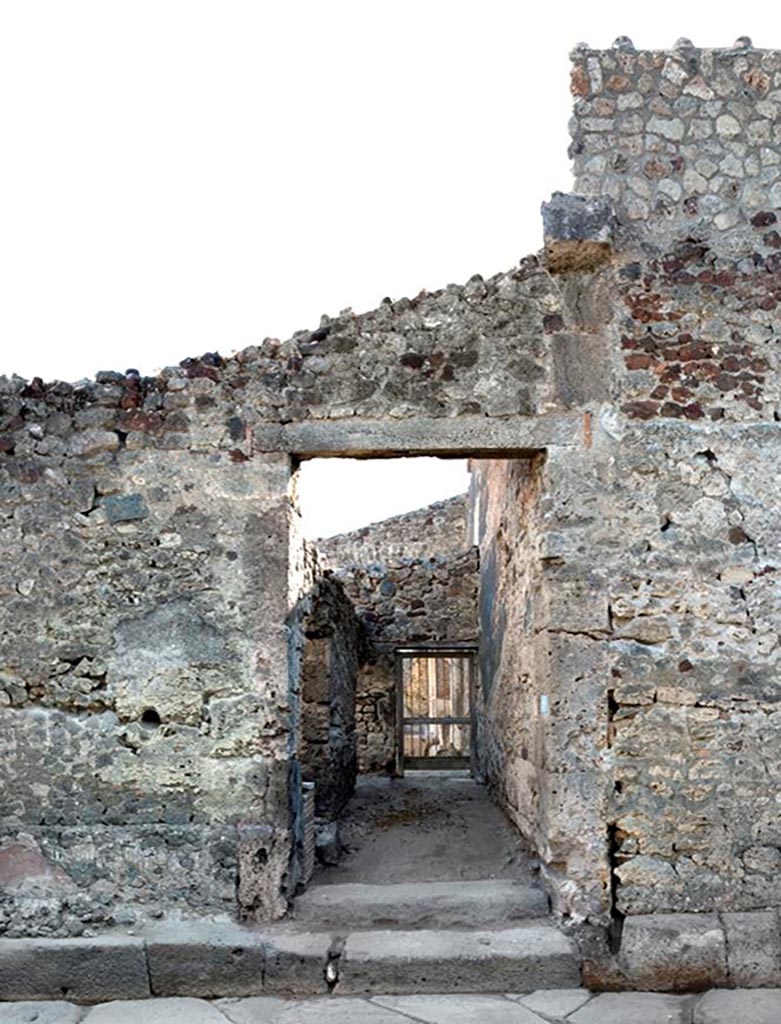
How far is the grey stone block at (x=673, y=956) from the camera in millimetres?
4730

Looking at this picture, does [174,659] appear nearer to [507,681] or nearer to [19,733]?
[19,733]

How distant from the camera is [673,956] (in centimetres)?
477

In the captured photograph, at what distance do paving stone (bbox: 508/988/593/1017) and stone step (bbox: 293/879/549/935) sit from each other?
1.38ft

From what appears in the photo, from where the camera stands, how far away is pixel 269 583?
524 centimetres

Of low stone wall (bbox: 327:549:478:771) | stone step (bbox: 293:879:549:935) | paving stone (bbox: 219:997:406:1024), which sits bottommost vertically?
paving stone (bbox: 219:997:406:1024)

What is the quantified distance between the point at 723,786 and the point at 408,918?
174 cm

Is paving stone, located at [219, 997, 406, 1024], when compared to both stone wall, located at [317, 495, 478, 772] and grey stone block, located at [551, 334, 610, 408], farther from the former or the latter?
stone wall, located at [317, 495, 478, 772]

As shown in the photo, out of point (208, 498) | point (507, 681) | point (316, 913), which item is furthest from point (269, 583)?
point (507, 681)

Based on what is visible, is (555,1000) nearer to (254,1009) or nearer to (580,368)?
(254,1009)

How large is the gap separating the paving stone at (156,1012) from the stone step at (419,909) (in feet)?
2.08

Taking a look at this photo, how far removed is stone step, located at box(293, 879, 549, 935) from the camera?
16.5 ft

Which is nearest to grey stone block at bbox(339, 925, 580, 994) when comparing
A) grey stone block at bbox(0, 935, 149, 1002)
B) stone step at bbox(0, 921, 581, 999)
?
stone step at bbox(0, 921, 581, 999)

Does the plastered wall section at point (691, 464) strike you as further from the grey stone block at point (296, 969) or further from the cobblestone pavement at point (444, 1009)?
the grey stone block at point (296, 969)

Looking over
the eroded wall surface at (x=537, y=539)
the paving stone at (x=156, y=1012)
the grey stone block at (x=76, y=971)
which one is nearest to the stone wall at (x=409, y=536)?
Answer: the eroded wall surface at (x=537, y=539)
